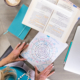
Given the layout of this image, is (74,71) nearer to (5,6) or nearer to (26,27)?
(26,27)

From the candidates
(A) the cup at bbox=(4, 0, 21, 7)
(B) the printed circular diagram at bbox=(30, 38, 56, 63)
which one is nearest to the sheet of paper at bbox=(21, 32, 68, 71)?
(B) the printed circular diagram at bbox=(30, 38, 56, 63)

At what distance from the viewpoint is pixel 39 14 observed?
0.58 m

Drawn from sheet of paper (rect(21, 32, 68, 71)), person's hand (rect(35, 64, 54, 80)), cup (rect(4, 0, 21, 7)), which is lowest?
person's hand (rect(35, 64, 54, 80))

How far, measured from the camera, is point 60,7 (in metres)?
0.56

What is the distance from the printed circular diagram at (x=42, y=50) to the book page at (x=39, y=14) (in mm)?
91

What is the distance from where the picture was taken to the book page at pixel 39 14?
57cm

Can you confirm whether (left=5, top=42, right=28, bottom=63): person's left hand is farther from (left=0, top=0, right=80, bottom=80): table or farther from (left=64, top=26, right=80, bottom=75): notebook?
(left=64, top=26, right=80, bottom=75): notebook

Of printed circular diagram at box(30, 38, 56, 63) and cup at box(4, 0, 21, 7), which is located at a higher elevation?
cup at box(4, 0, 21, 7)

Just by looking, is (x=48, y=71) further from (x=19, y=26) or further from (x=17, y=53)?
(x=19, y=26)

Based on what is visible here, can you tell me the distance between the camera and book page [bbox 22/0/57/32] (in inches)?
22.5

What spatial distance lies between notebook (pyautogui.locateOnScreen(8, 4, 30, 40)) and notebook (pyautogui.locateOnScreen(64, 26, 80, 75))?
314 mm

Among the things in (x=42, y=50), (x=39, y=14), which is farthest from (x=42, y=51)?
(x=39, y=14)

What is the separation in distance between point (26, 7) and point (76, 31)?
35 cm

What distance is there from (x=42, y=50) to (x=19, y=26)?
22 centimetres
